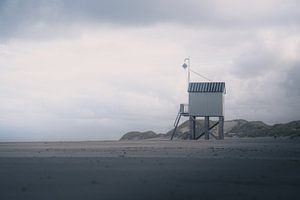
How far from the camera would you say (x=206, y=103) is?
235ft

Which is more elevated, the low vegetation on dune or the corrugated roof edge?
the corrugated roof edge

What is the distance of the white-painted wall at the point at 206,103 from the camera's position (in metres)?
71.4

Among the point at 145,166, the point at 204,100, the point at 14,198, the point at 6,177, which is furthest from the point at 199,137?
the point at 14,198

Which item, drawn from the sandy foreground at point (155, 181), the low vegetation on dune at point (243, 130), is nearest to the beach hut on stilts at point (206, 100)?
the low vegetation on dune at point (243, 130)

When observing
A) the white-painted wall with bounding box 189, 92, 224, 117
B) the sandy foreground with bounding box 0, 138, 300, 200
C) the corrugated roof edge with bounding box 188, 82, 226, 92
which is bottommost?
the sandy foreground with bounding box 0, 138, 300, 200

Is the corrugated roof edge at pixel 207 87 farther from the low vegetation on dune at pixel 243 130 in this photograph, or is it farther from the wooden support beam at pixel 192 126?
the low vegetation on dune at pixel 243 130

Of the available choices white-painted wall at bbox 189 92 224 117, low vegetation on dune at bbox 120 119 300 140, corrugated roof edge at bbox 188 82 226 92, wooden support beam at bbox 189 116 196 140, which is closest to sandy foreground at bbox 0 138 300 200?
white-painted wall at bbox 189 92 224 117

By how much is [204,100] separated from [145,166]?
153ft

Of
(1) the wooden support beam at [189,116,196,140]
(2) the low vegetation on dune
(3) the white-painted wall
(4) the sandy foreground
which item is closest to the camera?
(4) the sandy foreground

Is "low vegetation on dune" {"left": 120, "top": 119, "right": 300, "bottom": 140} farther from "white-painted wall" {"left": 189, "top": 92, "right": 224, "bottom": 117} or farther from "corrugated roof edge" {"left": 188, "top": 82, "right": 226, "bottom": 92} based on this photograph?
"corrugated roof edge" {"left": 188, "top": 82, "right": 226, "bottom": 92}

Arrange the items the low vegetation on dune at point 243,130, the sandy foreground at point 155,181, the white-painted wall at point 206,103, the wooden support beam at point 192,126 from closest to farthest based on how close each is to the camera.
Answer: the sandy foreground at point 155,181 < the white-painted wall at point 206,103 < the wooden support beam at point 192,126 < the low vegetation on dune at point 243,130

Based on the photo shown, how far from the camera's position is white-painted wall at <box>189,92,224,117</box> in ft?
234

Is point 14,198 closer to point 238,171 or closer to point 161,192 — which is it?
point 161,192

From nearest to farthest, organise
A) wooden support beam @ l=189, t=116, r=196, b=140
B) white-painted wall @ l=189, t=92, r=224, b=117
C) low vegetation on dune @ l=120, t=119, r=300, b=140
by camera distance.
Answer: white-painted wall @ l=189, t=92, r=224, b=117 → wooden support beam @ l=189, t=116, r=196, b=140 → low vegetation on dune @ l=120, t=119, r=300, b=140
